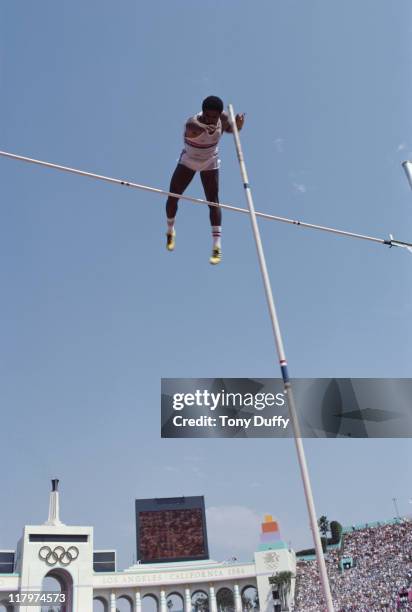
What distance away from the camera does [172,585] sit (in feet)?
169

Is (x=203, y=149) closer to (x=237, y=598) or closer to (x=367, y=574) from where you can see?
(x=367, y=574)

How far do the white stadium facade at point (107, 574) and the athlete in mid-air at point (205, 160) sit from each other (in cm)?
4590

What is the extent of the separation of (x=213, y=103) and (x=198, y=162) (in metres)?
1.13

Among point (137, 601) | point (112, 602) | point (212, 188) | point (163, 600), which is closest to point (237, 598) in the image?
point (163, 600)

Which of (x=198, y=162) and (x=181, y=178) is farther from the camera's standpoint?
(x=181, y=178)

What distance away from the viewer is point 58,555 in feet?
160

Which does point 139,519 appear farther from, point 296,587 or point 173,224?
point 173,224

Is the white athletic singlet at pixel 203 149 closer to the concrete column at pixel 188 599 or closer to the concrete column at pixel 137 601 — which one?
the concrete column at pixel 137 601

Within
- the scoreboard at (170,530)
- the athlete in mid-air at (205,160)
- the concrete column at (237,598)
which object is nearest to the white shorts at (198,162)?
the athlete in mid-air at (205,160)

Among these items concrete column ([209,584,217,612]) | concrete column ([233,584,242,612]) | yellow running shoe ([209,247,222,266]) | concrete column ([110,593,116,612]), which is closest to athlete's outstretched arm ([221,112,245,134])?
yellow running shoe ([209,247,222,266])

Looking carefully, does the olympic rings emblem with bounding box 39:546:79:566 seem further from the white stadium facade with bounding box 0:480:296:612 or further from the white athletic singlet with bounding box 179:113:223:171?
the white athletic singlet with bounding box 179:113:223:171

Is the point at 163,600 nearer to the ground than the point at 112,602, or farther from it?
nearer to the ground

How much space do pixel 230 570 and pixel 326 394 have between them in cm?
4599

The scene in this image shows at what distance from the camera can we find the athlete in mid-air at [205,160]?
28.9 ft
